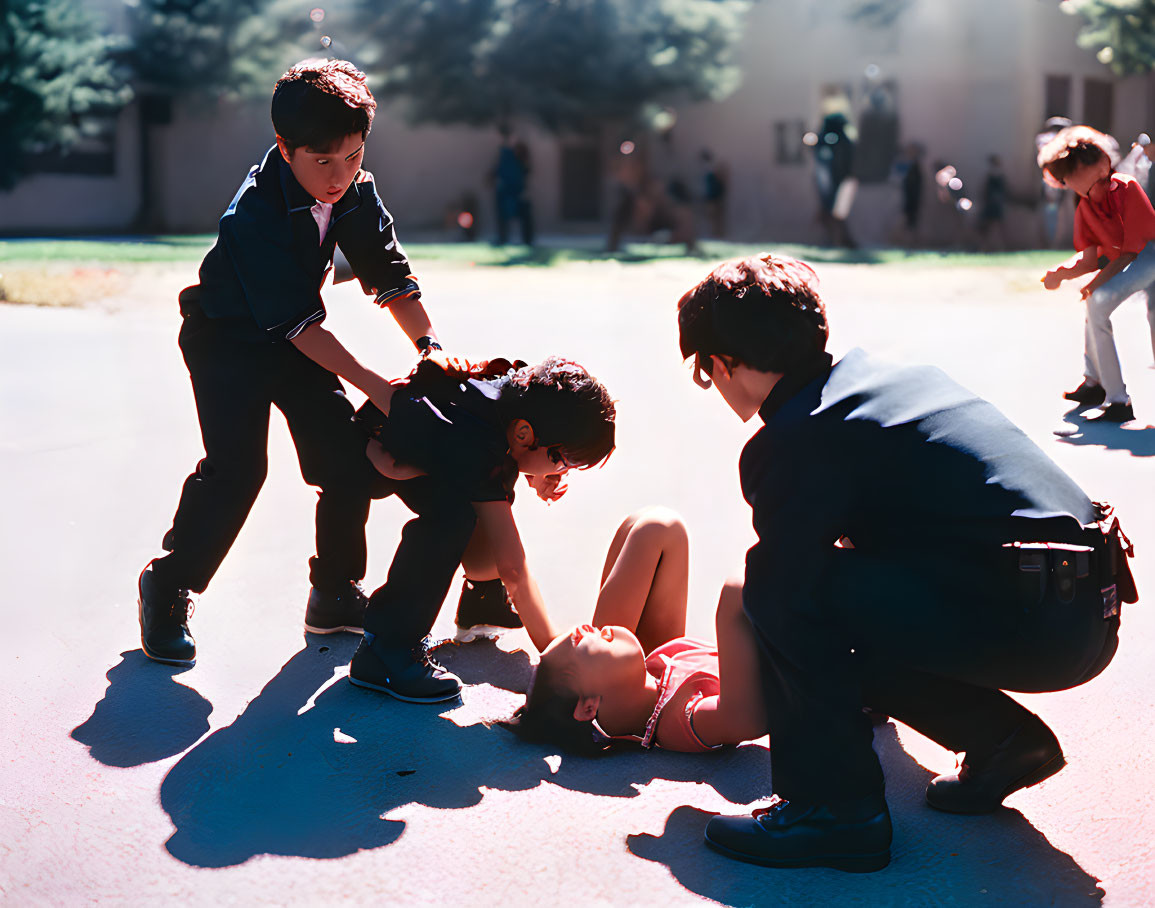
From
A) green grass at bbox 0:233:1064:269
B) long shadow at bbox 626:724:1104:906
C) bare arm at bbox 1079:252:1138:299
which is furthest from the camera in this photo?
green grass at bbox 0:233:1064:269

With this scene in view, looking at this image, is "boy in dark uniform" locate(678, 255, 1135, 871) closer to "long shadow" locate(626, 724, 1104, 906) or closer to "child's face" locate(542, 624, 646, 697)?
"long shadow" locate(626, 724, 1104, 906)

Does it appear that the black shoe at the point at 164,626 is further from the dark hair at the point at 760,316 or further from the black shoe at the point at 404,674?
the dark hair at the point at 760,316

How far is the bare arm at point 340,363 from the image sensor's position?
349 centimetres

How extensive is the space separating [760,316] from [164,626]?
2.01m

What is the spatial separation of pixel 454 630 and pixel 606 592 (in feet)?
2.60

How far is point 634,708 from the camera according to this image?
3.17m

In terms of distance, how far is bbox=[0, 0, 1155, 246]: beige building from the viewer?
26.0 meters

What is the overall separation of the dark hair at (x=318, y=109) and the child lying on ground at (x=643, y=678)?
49.7 inches

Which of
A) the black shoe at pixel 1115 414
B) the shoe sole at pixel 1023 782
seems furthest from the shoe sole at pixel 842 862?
the black shoe at pixel 1115 414

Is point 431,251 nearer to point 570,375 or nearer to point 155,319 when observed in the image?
point 155,319

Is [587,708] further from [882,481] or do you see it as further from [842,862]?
[882,481]

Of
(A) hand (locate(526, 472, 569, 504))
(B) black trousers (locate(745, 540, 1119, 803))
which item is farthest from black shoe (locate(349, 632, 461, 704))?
(B) black trousers (locate(745, 540, 1119, 803))

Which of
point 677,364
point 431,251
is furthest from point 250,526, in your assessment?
point 431,251

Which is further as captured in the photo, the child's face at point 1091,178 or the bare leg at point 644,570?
the child's face at point 1091,178
